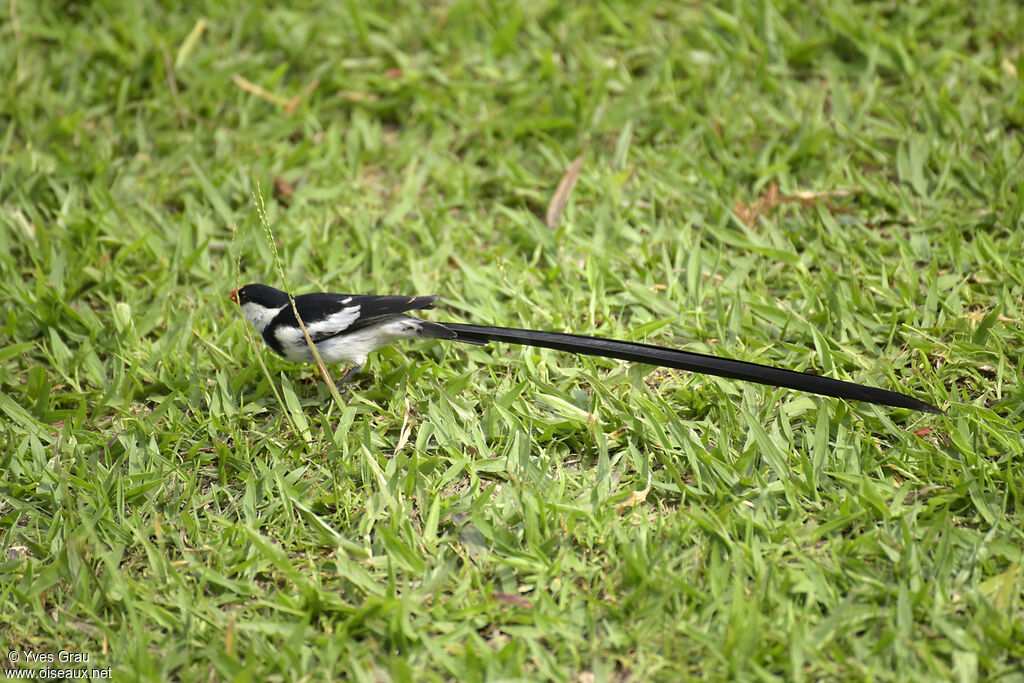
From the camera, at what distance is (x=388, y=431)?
3.37 meters

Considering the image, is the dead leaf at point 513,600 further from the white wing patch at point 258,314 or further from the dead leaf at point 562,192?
the dead leaf at point 562,192

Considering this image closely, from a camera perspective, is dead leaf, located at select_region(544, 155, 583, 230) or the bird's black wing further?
dead leaf, located at select_region(544, 155, 583, 230)

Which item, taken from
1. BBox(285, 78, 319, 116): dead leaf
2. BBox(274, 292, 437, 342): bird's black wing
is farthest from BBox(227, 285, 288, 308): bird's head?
BBox(285, 78, 319, 116): dead leaf

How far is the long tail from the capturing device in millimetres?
2941

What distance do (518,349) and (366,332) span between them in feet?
2.30

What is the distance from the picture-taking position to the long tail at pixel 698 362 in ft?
9.65

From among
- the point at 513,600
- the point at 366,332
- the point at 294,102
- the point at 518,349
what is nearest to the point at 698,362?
the point at 518,349

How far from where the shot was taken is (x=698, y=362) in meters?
3.08

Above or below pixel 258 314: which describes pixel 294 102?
above

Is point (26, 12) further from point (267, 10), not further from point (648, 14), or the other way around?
point (648, 14)

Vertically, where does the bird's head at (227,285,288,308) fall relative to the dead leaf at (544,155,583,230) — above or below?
above

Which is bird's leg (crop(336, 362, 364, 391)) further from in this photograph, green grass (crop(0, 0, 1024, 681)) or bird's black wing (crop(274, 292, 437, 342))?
bird's black wing (crop(274, 292, 437, 342))

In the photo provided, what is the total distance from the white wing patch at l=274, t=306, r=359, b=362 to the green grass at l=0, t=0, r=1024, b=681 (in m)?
0.23

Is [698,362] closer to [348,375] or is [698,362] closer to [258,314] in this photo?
[348,375]
